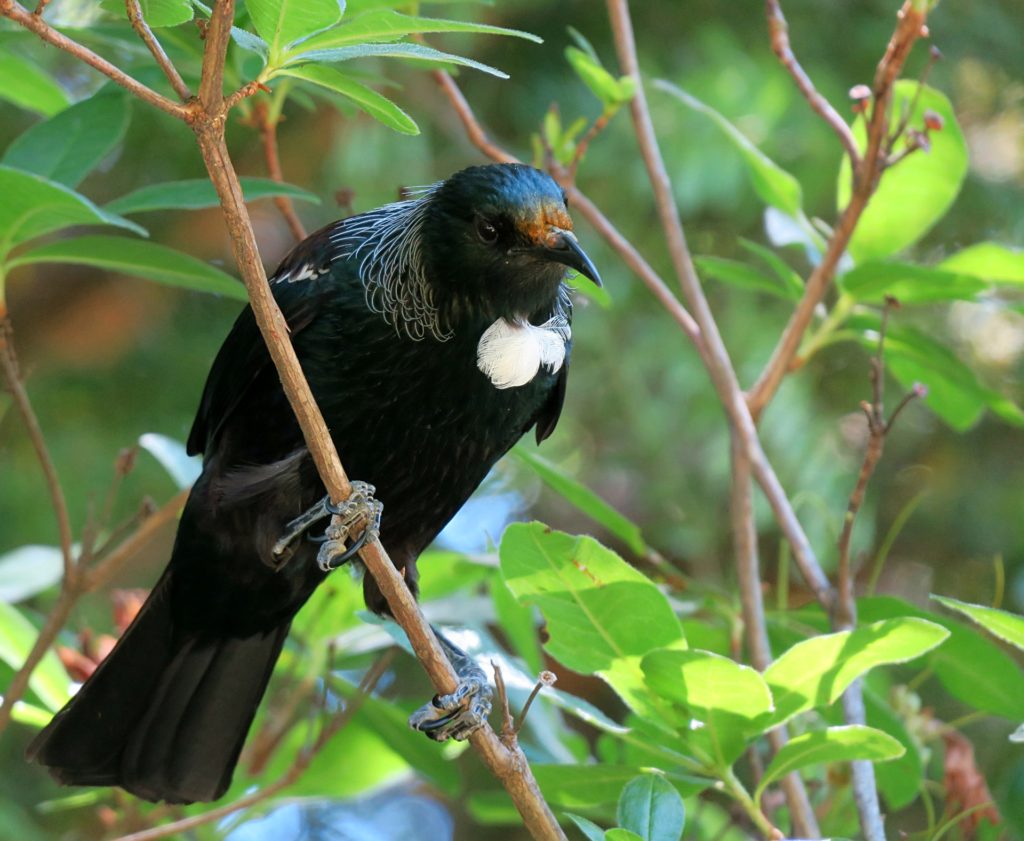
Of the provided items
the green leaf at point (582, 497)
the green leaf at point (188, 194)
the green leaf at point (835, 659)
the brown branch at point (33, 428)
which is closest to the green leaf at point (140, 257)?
the green leaf at point (188, 194)

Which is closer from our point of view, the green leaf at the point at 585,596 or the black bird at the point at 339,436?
the green leaf at the point at 585,596

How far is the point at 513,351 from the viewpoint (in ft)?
8.34

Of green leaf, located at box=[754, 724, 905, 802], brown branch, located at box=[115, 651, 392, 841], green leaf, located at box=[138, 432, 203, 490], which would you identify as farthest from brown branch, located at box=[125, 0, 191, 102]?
green leaf, located at box=[138, 432, 203, 490]

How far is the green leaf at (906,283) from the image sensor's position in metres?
2.59

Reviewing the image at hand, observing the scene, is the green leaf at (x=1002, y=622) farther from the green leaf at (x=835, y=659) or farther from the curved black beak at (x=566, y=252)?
the curved black beak at (x=566, y=252)

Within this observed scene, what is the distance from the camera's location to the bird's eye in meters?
2.46

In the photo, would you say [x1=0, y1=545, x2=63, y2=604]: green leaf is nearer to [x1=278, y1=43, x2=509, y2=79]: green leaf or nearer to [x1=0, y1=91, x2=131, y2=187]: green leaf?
[x1=0, y1=91, x2=131, y2=187]: green leaf

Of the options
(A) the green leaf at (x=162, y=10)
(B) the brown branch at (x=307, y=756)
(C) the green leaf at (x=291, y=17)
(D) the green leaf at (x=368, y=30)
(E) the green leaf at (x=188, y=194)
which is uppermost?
(A) the green leaf at (x=162, y=10)

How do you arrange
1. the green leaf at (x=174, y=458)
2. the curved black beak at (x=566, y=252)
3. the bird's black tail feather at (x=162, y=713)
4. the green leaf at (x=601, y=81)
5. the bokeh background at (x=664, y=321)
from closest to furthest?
the curved black beak at (x=566, y=252) → the green leaf at (x=601, y=81) → the bird's black tail feather at (x=162, y=713) → the green leaf at (x=174, y=458) → the bokeh background at (x=664, y=321)

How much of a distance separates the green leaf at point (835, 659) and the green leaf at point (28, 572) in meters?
1.73

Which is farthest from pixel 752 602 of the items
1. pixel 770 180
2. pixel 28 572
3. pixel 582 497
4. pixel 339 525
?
pixel 28 572

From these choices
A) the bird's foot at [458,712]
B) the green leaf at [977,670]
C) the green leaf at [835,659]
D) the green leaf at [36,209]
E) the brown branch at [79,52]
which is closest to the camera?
the brown branch at [79,52]

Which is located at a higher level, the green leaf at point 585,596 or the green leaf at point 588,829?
the green leaf at point 585,596

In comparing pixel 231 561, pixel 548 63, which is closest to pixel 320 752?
pixel 231 561
